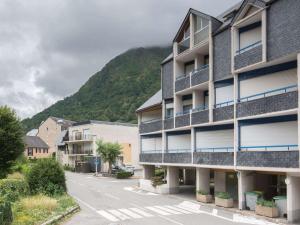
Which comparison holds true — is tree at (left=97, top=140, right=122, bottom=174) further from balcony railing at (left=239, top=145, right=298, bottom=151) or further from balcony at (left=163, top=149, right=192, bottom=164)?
balcony railing at (left=239, top=145, right=298, bottom=151)

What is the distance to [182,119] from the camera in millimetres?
36938

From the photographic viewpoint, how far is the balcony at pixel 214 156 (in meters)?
29.3

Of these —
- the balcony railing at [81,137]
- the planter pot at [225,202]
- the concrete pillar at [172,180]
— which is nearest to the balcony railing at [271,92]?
the planter pot at [225,202]

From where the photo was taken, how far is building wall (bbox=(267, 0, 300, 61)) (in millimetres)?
23516

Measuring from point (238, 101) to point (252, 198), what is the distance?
21.5ft

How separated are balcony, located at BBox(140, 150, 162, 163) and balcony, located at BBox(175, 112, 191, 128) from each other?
466 cm

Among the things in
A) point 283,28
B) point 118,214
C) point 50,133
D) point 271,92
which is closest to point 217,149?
point 271,92

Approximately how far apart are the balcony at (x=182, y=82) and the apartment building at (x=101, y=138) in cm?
3781

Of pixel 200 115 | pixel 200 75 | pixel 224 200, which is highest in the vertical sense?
pixel 200 75

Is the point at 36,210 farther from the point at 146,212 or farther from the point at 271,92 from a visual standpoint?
the point at 271,92

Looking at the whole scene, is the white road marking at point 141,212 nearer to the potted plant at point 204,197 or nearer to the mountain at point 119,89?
the potted plant at point 204,197

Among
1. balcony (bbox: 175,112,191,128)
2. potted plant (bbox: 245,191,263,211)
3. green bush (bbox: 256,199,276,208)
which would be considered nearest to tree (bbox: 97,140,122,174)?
balcony (bbox: 175,112,191,128)

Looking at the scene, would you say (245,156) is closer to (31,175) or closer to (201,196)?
(201,196)

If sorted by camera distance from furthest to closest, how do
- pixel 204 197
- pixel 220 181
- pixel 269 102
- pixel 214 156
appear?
pixel 220 181
pixel 204 197
pixel 214 156
pixel 269 102
